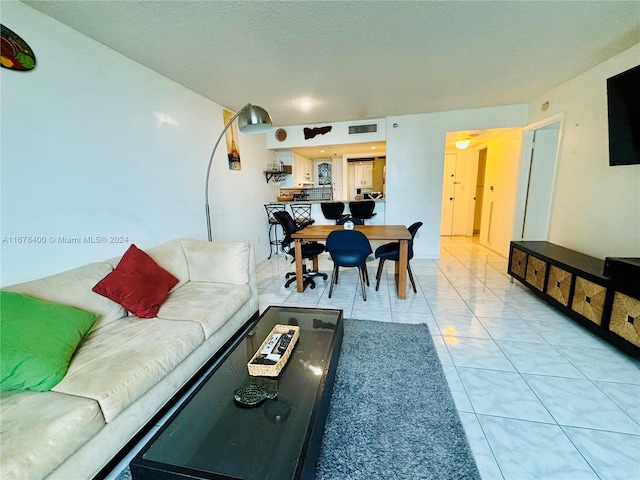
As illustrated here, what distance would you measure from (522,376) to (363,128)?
4114mm

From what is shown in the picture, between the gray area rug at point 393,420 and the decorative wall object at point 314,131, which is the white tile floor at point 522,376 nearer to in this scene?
the gray area rug at point 393,420

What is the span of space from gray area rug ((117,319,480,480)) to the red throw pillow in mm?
931

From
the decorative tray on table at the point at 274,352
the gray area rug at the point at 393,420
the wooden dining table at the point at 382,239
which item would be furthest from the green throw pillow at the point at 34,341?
the wooden dining table at the point at 382,239

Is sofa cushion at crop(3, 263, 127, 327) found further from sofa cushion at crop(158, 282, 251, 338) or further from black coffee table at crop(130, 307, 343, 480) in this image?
black coffee table at crop(130, 307, 343, 480)

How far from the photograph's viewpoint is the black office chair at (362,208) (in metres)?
4.38

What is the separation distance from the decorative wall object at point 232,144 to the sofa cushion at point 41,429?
10.7ft

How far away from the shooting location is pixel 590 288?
2.04 m

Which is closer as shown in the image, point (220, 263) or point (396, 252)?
point (220, 263)

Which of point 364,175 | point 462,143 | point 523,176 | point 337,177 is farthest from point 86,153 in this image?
point 364,175

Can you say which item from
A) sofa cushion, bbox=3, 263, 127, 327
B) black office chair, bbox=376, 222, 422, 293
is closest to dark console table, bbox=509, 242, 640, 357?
black office chair, bbox=376, 222, 422, 293

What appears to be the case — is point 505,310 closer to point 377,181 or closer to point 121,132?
point 121,132

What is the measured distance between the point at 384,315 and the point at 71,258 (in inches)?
103

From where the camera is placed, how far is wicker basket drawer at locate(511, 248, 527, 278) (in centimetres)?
296

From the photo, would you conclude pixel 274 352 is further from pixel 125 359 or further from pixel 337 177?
pixel 337 177
